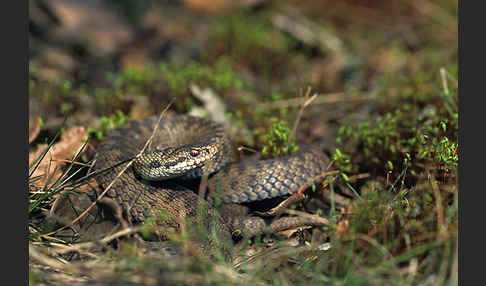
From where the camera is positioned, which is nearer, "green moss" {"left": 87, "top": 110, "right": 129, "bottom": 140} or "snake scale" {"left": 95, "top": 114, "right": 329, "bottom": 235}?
"snake scale" {"left": 95, "top": 114, "right": 329, "bottom": 235}

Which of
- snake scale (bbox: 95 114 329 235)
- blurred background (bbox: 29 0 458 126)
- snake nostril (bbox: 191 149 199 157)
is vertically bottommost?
snake scale (bbox: 95 114 329 235)

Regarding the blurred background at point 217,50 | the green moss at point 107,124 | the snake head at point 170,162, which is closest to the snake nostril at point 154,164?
the snake head at point 170,162

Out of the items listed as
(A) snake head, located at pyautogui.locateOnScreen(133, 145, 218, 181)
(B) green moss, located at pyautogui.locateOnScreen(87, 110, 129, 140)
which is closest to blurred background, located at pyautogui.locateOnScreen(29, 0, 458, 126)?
(B) green moss, located at pyautogui.locateOnScreen(87, 110, 129, 140)

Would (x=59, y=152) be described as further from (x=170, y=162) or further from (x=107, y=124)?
(x=170, y=162)

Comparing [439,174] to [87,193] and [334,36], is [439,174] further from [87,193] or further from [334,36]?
[334,36]

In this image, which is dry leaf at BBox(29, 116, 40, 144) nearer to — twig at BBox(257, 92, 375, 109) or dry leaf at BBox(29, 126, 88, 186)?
dry leaf at BBox(29, 126, 88, 186)

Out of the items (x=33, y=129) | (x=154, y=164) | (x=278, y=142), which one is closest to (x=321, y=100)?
(x=278, y=142)

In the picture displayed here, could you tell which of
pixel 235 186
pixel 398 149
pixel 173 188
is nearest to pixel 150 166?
pixel 173 188
